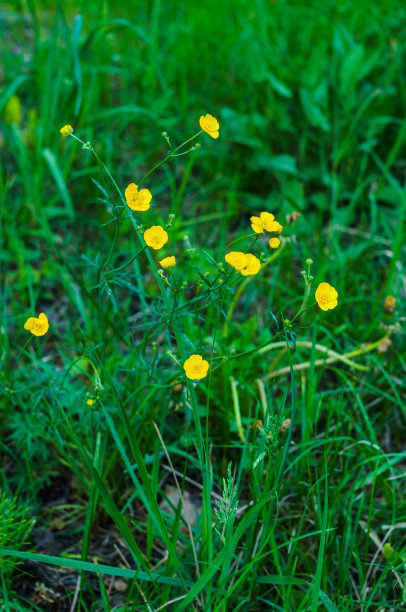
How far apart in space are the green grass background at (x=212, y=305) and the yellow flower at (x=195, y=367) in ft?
0.35

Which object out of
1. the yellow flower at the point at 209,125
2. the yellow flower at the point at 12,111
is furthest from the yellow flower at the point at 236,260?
the yellow flower at the point at 12,111

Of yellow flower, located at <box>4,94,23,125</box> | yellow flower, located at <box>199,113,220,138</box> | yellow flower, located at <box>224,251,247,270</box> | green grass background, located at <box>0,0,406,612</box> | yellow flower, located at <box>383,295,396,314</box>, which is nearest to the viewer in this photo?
yellow flower, located at <box>224,251,247,270</box>

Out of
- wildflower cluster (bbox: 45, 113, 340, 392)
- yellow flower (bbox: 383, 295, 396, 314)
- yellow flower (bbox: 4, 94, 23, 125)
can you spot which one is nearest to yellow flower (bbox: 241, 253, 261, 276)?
wildflower cluster (bbox: 45, 113, 340, 392)

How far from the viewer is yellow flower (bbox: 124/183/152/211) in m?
1.08

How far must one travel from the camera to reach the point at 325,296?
1.10 meters

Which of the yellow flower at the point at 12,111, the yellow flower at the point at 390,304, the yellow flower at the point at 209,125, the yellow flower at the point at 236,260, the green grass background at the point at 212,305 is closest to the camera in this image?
the yellow flower at the point at 236,260

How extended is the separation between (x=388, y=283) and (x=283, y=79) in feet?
3.61

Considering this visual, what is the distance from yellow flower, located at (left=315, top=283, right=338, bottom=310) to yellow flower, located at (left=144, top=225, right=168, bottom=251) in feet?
1.01

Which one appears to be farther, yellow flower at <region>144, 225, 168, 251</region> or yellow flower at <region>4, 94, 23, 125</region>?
yellow flower at <region>4, 94, 23, 125</region>

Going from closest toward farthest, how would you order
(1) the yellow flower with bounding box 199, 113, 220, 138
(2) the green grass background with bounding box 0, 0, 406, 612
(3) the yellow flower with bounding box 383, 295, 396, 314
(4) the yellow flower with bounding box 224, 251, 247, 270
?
(4) the yellow flower with bounding box 224, 251, 247, 270, (1) the yellow flower with bounding box 199, 113, 220, 138, (2) the green grass background with bounding box 0, 0, 406, 612, (3) the yellow flower with bounding box 383, 295, 396, 314

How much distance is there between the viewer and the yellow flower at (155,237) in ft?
3.55

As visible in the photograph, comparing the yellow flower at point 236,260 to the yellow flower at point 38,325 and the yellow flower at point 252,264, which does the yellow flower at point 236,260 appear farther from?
the yellow flower at point 38,325

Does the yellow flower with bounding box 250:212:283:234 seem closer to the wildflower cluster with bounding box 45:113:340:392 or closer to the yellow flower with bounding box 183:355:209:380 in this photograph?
the wildflower cluster with bounding box 45:113:340:392

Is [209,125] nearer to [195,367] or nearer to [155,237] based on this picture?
[155,237]
